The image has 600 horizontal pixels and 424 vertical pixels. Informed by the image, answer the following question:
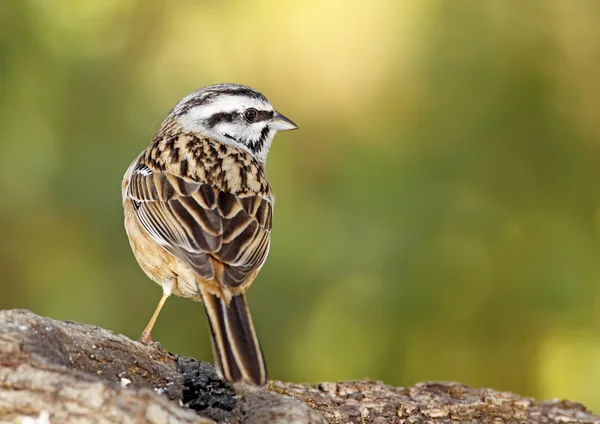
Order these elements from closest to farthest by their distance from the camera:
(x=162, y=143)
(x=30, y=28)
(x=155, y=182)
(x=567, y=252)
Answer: (x=155, y=182), (x=162, y=143), (x=567, y=252), (x=30, y=28)

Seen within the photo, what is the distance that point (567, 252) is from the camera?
24.1ft

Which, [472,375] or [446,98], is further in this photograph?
[446,98]

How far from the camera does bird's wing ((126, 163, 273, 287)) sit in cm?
495

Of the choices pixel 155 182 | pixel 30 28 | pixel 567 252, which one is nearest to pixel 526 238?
pixel 567 252

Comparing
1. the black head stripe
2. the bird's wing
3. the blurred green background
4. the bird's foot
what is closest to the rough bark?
the bird's foot

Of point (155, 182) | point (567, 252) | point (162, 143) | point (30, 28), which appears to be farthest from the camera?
point (30, 28)

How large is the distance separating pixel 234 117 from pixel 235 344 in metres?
2.87

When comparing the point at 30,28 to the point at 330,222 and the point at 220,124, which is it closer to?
the point at 220,124

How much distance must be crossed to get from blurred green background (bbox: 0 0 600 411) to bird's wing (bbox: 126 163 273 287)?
5.70ft

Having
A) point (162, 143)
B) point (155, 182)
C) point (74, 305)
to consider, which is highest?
point (162, 143)

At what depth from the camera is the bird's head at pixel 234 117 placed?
6.68m

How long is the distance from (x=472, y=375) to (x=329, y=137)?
236cm

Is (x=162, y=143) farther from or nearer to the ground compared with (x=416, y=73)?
nearer to the ground

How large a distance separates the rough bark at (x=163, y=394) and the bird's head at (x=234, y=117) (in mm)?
1910
